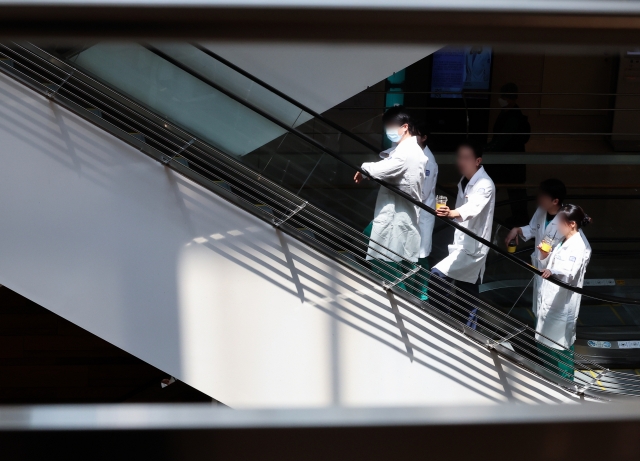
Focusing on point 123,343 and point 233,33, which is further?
point 123,343

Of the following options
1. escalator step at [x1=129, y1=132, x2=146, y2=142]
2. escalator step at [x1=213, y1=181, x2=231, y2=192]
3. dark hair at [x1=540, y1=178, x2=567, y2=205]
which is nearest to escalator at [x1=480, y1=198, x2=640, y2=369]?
dark hair at [x1=540, y1=178, x2=567, y2=205]

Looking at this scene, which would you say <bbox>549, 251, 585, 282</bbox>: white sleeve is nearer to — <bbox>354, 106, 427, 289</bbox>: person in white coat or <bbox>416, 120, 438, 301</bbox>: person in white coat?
<bbox>416, 120, 438, 301</bbox>: person in white coat

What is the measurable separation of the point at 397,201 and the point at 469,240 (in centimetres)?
48

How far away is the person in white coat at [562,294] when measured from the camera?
3.53m

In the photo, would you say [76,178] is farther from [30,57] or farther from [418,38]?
[418,38]

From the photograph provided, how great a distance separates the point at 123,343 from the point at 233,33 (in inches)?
121

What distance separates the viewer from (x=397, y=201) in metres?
3.38

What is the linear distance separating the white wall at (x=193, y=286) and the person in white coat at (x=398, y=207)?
0.18 meters

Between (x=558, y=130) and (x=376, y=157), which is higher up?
(x=558, y=130)

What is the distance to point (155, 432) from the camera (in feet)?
1.25

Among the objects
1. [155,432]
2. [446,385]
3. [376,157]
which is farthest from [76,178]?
[155,432]

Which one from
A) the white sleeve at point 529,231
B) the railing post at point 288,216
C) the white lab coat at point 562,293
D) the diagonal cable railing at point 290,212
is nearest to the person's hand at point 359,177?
the diagonal cable railing at point 290,212

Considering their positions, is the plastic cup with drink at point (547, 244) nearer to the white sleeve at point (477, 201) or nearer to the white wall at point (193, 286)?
the white sleeve at point (477, 201)

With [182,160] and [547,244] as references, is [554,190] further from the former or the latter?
[182,160]
